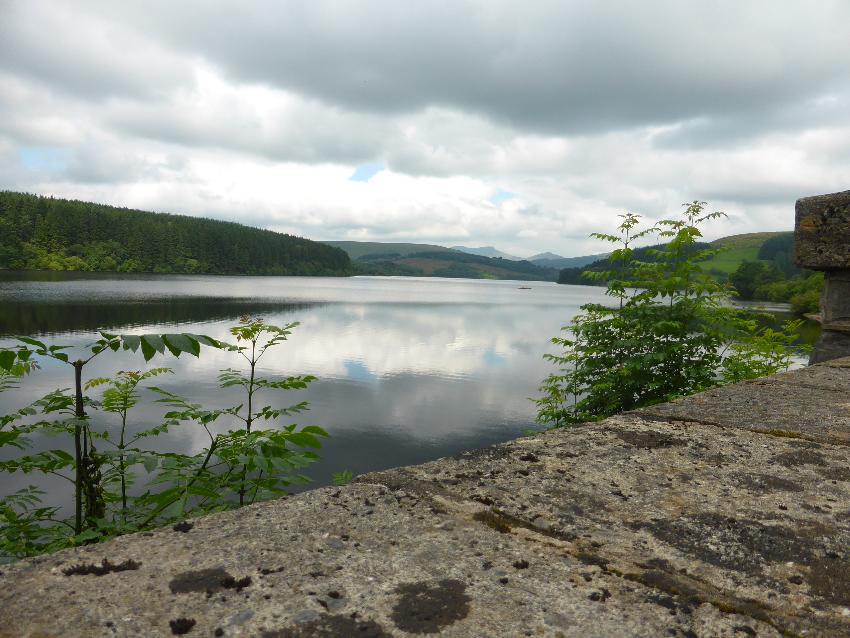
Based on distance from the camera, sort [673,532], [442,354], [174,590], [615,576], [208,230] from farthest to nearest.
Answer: [208,230] < [442,354] < [673,532] < [615,576] < [174,590]

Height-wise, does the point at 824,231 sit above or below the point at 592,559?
above

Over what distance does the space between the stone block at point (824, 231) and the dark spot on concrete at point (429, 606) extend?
22.0 ft

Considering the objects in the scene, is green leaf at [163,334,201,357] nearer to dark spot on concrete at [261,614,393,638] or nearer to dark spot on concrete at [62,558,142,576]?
dark spot on concrete at [62,558,142,576]

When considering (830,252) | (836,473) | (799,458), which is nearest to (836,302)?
(830,252)

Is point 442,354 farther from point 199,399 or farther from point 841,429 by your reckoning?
point 841,429

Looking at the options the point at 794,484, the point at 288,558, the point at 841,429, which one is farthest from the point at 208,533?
the point at 841,429

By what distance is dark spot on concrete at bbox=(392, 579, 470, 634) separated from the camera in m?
1.19

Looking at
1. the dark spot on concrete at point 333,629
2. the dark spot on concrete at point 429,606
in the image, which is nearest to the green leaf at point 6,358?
the dark spot on concrete at point 333,629

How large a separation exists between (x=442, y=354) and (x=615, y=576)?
27.4m

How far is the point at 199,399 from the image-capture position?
17.0 meters

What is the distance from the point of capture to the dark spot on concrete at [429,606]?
119 cm

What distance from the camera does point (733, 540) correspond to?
5.41ft

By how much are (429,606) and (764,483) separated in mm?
1593

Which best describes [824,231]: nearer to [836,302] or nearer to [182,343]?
[836,302]
